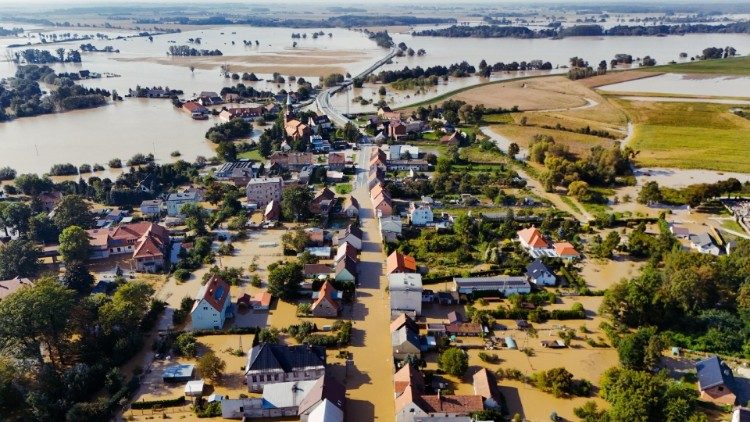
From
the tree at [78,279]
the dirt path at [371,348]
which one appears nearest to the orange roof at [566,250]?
the dirt path at [371,348]

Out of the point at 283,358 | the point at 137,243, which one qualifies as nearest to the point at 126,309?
the point at 283,358

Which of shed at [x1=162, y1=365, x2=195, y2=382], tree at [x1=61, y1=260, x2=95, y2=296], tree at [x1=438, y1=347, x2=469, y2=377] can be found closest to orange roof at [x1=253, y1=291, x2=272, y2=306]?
shed at [x1=162, y1=365, x2=195, y2=382]

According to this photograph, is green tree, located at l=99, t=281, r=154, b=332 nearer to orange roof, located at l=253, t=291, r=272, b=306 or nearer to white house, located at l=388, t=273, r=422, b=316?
orange roof, located at l=253, t=291, r=272, b=306

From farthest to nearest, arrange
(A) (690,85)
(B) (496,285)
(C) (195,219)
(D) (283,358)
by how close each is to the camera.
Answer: (A) (690,85) < (C) (195,219) < (B) (496,285) < (D) (283,358)

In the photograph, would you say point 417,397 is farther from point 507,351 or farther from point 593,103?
point 593,103

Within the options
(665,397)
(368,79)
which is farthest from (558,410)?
(368,79)

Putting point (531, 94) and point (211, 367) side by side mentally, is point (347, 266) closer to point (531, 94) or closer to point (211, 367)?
point (211, 367)

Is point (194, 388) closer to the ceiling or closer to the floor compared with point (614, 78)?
closer to the floor
